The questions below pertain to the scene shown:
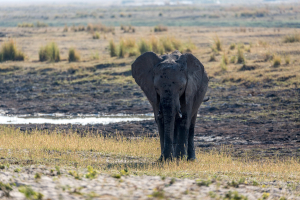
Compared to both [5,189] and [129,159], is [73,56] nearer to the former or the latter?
[129,159]

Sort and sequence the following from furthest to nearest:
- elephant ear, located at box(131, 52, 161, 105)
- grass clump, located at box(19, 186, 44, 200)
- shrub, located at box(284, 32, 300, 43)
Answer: shrub, located at box(284, 32, 300, 43), elephant ear, located at box(131, 52, 161, 105), grass clump, located at box(19, 186, 44, 200)

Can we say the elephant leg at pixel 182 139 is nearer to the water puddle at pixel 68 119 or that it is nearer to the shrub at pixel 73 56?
the water puddle at pixel 68 119

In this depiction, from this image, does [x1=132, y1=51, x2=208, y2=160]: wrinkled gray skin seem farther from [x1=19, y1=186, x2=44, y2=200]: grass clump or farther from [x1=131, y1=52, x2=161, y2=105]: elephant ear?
[x1=19, y1=186, x2=44, y2=200]: grass clump

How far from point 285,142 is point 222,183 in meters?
6.43

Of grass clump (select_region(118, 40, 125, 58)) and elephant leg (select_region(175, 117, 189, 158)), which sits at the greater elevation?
grass clump (select_region(118, 40, 125, 58))

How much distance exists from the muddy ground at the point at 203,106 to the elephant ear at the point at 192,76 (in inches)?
92.4

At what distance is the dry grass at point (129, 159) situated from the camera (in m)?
8.62

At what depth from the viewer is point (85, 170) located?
27.0 ft

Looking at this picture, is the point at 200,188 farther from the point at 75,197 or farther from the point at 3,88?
the point at 3,88

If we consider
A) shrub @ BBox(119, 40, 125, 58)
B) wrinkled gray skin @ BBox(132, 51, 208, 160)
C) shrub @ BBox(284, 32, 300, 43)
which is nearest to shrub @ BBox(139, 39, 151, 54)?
shrub @ BBox(119, 40, 125, 58)

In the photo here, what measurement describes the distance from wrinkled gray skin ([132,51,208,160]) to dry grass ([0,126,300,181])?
477mm

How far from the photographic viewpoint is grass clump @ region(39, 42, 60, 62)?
1052 inches

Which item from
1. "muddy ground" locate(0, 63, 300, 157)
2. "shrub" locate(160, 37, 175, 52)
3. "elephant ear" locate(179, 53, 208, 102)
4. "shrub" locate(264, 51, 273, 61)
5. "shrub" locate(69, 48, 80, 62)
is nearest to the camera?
"elephant ear" locate(179, 53, 208, 102)

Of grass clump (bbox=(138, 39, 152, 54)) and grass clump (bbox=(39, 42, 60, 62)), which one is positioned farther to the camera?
grass clump (bbox=(138, 39, 152, 54))
